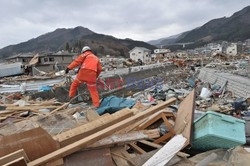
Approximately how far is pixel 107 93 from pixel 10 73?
24.1m

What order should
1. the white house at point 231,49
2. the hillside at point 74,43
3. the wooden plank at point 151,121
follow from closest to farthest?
the wooden plank at point 151,121 → the white house at point 231,49 → the hillside at point 74,43

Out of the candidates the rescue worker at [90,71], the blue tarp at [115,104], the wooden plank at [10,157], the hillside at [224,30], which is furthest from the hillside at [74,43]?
the wooden plank at [10,157]

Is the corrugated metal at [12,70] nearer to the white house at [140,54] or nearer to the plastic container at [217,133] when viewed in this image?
the plastic container at [217,133]

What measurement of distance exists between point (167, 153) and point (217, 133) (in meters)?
0.72

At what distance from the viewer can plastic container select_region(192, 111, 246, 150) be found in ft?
9.67

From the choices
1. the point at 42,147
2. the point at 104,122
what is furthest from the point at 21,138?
the point at 104,122

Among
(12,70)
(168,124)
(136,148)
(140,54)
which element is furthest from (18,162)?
(140,54)

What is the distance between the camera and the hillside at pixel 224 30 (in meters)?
118

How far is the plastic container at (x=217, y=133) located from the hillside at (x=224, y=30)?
121030 millimetres

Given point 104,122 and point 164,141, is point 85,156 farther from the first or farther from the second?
point 164,141

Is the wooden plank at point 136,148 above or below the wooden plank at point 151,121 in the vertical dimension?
below

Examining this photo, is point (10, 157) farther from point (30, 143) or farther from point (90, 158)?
point (90, 158)

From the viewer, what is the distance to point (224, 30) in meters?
137

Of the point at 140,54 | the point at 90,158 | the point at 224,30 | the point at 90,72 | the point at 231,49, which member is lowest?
the point at 90,158
